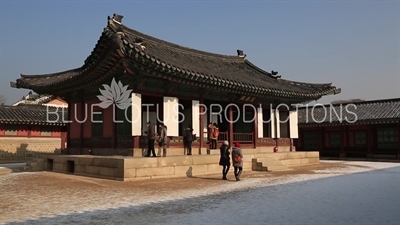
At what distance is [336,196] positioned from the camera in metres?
9.50

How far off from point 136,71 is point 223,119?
8455 millimetres

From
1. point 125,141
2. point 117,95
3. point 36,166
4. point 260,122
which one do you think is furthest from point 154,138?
point 36,166

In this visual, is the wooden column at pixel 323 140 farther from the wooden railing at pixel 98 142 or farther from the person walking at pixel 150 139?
the wooden railing at pixel 98 142

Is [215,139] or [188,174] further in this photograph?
[215,139]

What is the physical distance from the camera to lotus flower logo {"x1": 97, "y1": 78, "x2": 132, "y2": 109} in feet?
49.1

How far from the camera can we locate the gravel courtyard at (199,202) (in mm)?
6898

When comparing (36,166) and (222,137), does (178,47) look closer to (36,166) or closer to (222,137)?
(222,137)

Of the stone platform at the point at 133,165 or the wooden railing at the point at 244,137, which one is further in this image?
the wooden railing at the point at 244,137

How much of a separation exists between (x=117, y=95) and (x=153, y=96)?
5.50 ft

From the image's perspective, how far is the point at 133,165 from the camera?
A: 1291 cm

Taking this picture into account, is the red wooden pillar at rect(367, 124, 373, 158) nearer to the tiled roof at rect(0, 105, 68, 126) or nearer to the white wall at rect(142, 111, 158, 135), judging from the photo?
the white wall at rect(142, 111, 158, 135)

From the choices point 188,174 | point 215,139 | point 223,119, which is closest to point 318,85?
point 223,119

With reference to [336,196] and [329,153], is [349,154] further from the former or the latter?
[336,196]

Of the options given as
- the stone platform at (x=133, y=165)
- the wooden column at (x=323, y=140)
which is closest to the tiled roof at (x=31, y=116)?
the stone platform at (x=133, y=165)
